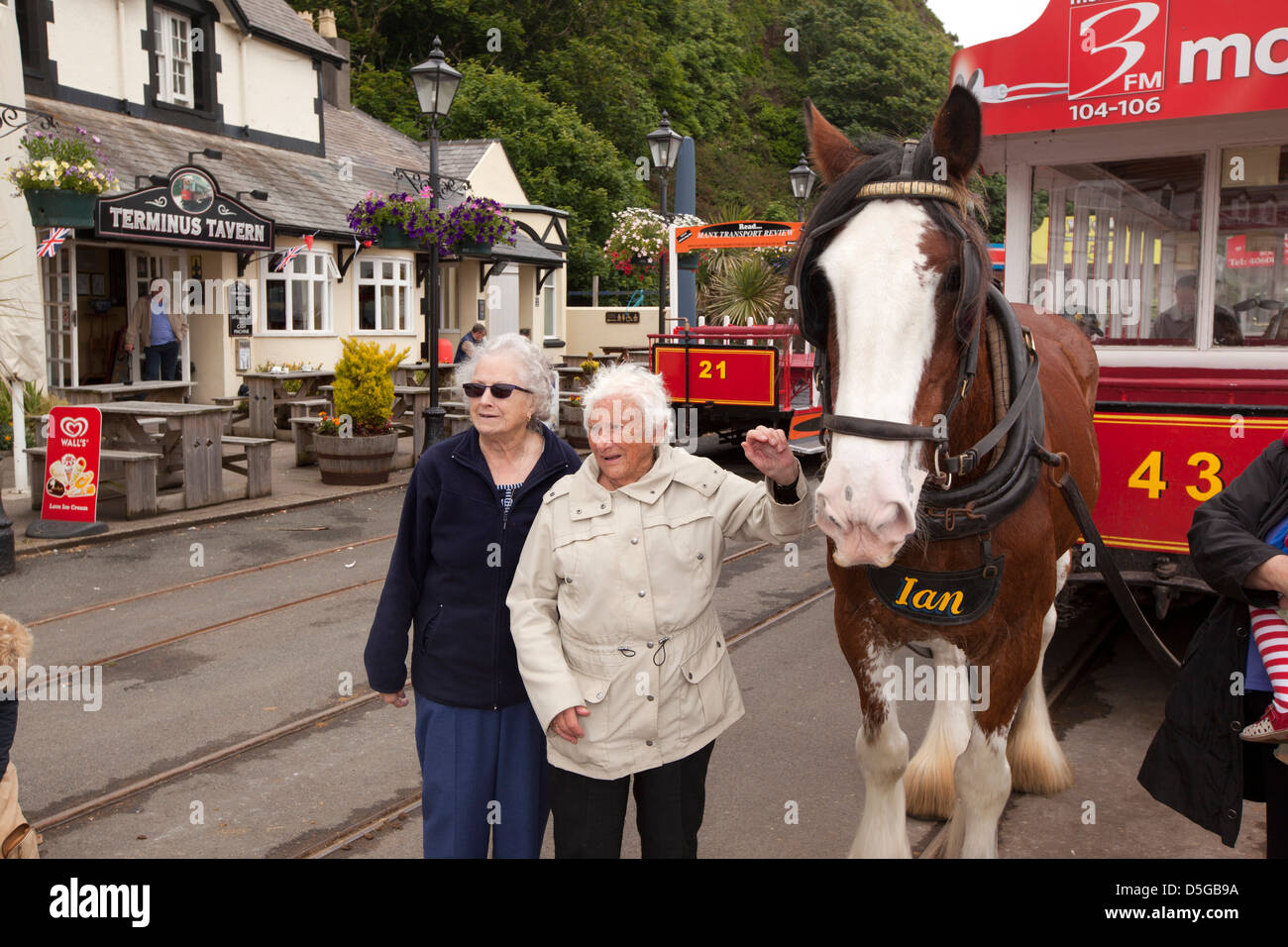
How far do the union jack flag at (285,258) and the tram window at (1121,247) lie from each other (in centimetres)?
1397

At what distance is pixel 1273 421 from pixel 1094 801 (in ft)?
6.10

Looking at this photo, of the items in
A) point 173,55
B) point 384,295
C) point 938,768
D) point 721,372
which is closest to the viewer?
point 938,768

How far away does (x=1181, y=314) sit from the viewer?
5824mm

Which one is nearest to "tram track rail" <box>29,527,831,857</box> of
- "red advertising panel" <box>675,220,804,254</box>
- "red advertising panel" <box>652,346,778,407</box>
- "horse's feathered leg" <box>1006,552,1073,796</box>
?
"horse's feathered leg" <box>1006,552,1073,796</box>

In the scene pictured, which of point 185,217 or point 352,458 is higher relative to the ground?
point 185,217

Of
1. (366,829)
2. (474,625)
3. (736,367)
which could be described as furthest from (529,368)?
(736,367)

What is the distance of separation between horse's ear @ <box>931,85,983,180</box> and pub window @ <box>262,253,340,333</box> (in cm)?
1714

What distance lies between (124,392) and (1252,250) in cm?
1272

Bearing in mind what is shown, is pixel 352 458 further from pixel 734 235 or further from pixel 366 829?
pixel 366 829

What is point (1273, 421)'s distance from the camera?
189 inches

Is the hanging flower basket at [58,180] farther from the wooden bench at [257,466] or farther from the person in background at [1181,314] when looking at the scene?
the person in background at [1181,314]

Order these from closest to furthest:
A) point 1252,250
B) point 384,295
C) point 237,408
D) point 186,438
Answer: point 1252,250
point 186,438
point 237,408
point 384,295

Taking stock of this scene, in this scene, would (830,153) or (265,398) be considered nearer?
(830,153)
